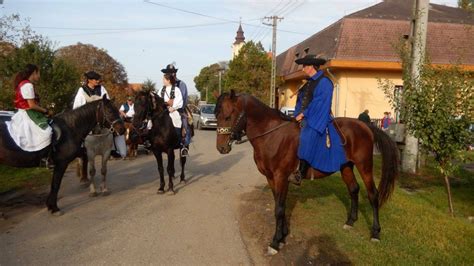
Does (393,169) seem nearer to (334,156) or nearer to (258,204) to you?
(334,156)

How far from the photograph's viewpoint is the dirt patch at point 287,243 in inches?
203

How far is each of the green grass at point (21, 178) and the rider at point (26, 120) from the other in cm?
298

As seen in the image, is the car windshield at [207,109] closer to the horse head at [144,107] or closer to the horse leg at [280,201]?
the horse head at [144,107]

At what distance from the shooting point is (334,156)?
5891mm

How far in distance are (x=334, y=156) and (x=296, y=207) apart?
6.94ft

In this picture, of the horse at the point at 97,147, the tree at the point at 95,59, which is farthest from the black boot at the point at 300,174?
the tree at the point at 95,59

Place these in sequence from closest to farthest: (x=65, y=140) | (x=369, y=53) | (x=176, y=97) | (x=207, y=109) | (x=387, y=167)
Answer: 1. (x=387, y=167)
2. (x=65, y=140)
3. (x=176, y=97)
4. (x=369, y=53)
5. (x=207, y=109)

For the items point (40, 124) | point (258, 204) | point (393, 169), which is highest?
point (40, 124)

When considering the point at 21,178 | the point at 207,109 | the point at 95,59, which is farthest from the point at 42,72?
the point at 95,59

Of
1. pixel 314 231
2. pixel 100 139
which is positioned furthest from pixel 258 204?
pixel 100 139

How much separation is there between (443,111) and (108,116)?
268 inches

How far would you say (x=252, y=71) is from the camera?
3644 centimetres

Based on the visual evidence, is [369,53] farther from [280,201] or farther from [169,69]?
[280,201]

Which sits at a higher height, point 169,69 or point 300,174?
point 169,69
